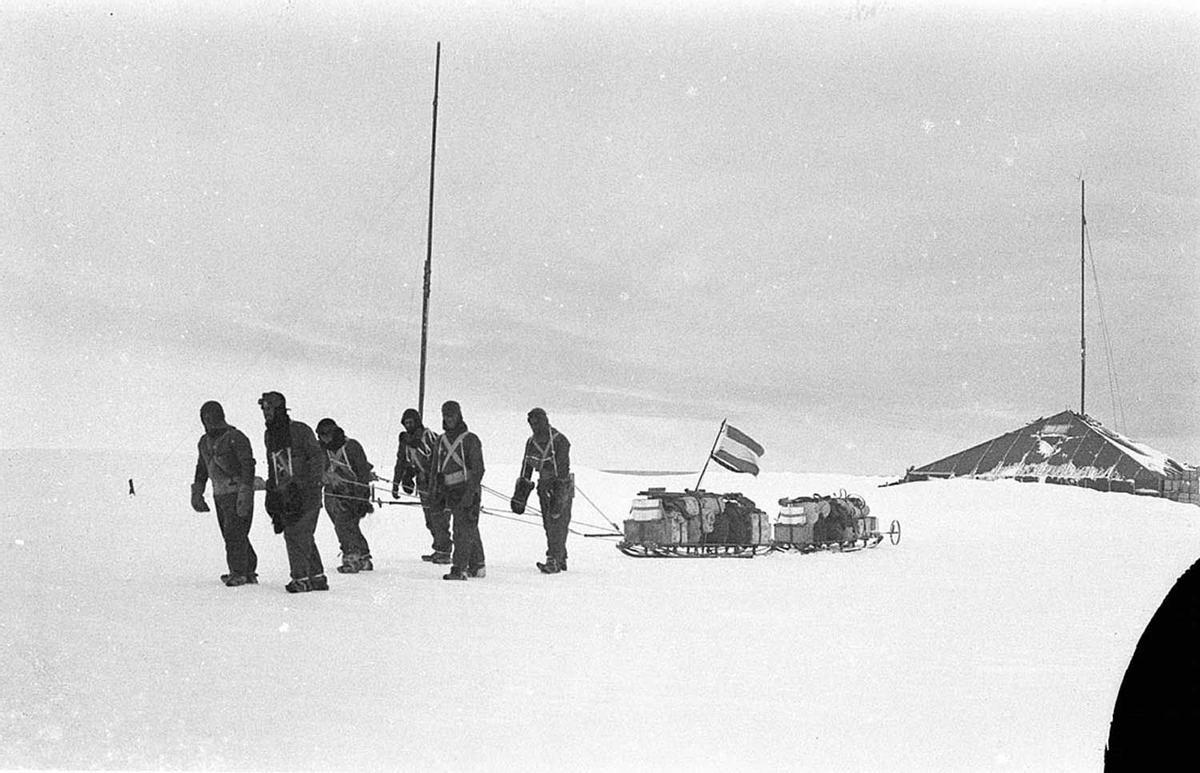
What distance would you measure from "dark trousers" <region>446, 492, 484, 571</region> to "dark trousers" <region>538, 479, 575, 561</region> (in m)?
0.72

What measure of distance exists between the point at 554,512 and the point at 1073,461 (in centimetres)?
483

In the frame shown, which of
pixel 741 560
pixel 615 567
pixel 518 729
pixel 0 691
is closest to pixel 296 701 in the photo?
pixel 518 729

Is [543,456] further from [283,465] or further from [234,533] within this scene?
[234,533]

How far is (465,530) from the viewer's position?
23.0 ft

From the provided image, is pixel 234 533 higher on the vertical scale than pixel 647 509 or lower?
lower

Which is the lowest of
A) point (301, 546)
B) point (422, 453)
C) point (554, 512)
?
point (301, 546)

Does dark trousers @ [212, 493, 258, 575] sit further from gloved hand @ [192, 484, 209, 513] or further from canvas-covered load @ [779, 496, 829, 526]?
canvas-covered load @ [779, 496, 829, 526]

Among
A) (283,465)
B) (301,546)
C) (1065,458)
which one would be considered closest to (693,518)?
(1065,458)

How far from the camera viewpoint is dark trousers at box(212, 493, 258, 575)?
238 inches

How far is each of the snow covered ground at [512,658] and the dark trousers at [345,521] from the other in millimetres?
281

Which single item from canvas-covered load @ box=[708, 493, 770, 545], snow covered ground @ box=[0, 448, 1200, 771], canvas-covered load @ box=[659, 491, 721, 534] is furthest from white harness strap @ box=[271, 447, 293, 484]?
canvas-covered load @ box=[708, 493, 770, 545]

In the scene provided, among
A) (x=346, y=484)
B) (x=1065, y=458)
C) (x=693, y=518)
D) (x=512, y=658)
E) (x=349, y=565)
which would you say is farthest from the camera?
(x=1065, y=458)

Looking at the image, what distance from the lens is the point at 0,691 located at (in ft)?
13.8

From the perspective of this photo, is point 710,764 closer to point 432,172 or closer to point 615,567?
point 432,172
